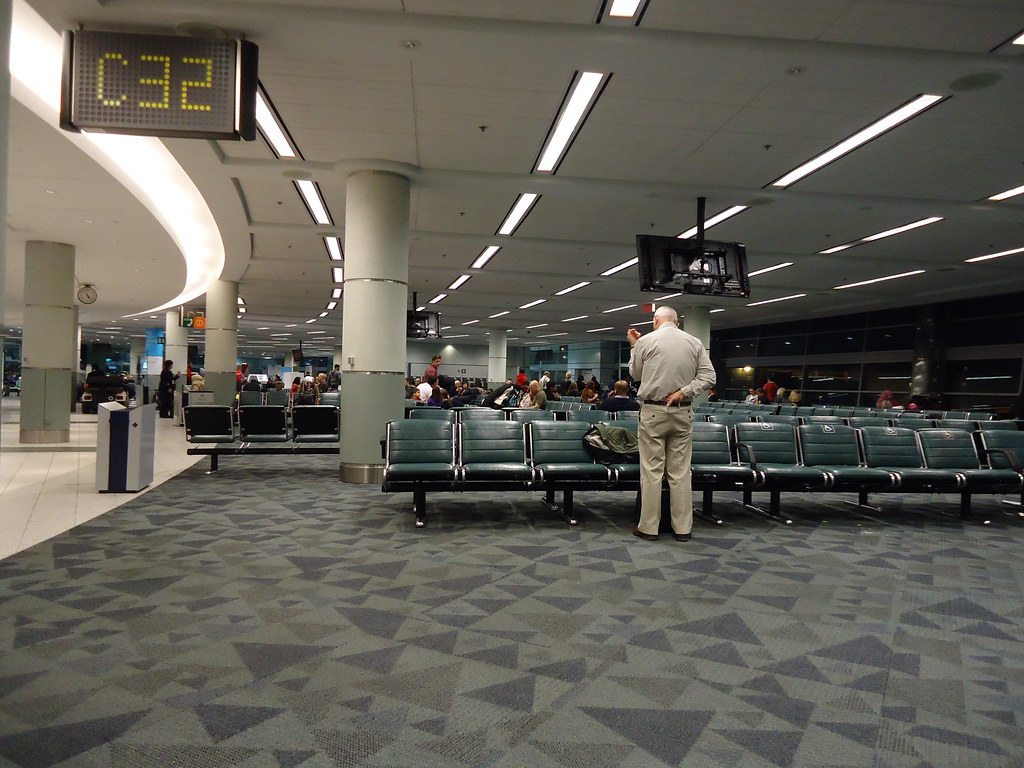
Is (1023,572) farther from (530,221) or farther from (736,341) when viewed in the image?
(736,341)

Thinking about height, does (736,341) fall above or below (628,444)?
above

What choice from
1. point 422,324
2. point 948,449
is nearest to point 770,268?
point 948,449

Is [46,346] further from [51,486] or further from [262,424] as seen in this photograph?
[262,424]

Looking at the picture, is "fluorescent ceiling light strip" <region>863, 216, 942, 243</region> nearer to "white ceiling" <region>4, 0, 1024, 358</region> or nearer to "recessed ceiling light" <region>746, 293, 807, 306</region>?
"white ceiling" <region>4, 0, 1024, 358</region>

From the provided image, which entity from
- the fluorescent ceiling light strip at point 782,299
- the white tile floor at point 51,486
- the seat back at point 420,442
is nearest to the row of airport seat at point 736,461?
the seat back at point 420,442

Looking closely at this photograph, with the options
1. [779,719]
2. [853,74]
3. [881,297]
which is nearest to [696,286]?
[853,74]

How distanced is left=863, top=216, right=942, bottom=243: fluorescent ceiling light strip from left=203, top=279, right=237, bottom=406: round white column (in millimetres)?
15660

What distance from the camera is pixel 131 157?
28.5ft

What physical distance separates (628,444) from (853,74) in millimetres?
3850

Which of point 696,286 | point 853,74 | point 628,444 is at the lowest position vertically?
point 628,444

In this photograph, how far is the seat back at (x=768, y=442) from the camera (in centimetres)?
652

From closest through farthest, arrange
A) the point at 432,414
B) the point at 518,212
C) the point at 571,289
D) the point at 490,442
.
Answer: the point at 490,442
the point at 432,414
the point at 518,212
the point at 571,289

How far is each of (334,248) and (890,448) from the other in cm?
1165

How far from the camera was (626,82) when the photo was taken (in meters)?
5.75
